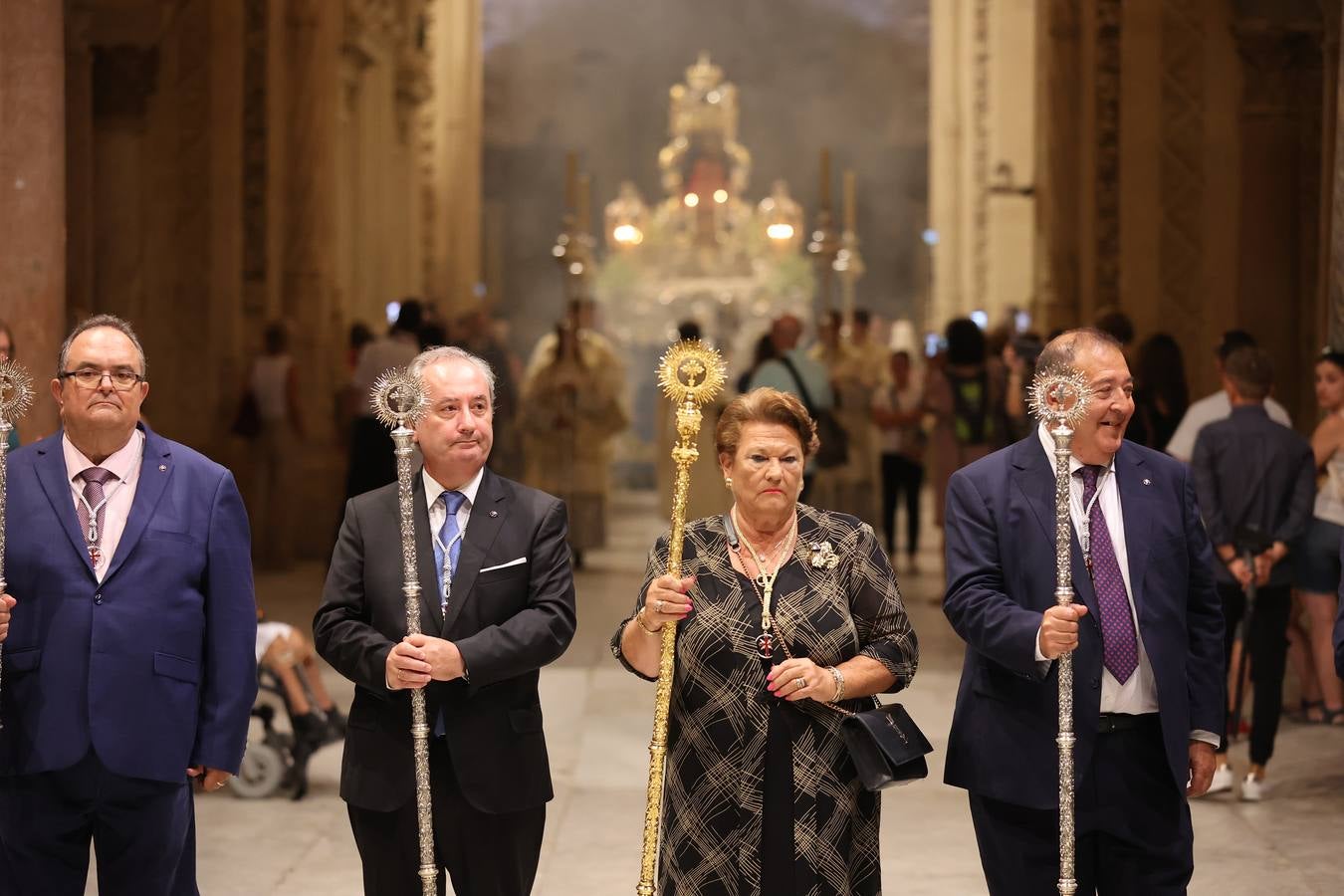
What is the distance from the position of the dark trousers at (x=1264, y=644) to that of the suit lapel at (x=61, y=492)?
17.3 ft

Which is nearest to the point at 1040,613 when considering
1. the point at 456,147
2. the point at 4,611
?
the point at 4,611

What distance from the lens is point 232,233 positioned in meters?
16.0

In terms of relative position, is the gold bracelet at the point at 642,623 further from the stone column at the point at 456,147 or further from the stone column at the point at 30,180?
the stone column at the point at 456,147

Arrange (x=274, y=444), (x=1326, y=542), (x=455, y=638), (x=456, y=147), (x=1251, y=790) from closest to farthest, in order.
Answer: (x=455, y=638) → (x=1251, y=790) → (x=1326, y=542) → (x=274, y=444) → (x=456, y=147)

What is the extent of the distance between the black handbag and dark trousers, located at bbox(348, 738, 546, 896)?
842mm

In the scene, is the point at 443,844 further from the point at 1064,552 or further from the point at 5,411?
the point at 1064,552

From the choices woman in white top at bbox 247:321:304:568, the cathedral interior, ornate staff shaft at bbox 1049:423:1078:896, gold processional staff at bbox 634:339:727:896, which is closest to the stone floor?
the cathedral interior

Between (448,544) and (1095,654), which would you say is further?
(448,544)

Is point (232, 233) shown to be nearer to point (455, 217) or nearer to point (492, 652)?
point (492, 652)

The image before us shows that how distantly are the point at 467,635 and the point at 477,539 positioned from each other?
24cm

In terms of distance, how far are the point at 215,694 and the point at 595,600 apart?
30.9ft

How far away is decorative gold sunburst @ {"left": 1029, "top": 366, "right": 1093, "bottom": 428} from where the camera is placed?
4.80 meters

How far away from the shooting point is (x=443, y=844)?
4.88m

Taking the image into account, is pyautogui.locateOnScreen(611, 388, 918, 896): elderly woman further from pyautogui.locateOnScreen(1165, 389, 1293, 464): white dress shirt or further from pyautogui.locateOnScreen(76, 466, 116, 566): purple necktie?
pyautogui.locateOnScreen(1165, 389, 1293, 464): white dress shirt
